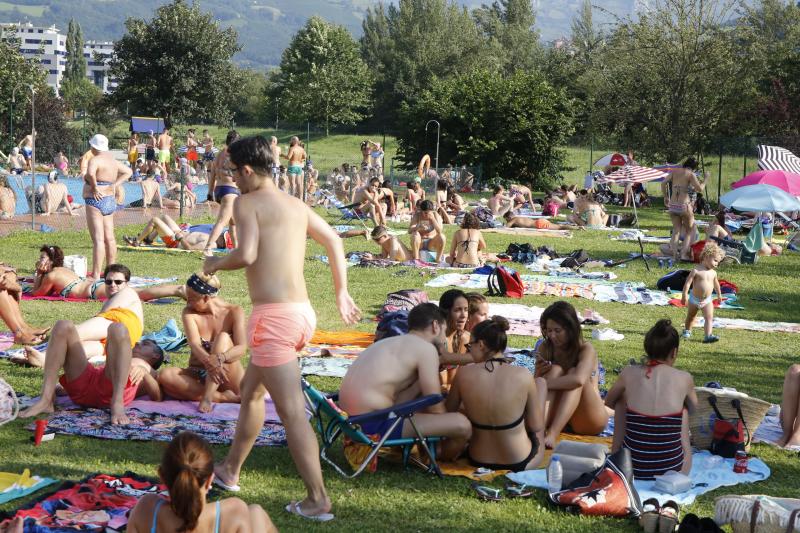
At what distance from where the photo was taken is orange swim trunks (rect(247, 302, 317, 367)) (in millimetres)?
4723

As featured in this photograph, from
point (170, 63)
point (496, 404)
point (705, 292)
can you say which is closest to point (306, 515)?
point (496, 404)

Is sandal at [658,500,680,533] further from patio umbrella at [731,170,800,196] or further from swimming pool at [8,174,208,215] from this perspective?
swimming pool at [8,174,208,215]

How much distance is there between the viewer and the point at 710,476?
5859 millimetres

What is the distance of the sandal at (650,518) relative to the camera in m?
4.83

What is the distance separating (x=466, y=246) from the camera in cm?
1544

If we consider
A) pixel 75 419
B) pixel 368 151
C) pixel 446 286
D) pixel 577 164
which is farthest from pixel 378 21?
pixel 75 419

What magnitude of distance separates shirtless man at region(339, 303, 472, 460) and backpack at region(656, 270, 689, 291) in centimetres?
895

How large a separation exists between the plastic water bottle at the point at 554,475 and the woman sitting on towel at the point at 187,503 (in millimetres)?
2083

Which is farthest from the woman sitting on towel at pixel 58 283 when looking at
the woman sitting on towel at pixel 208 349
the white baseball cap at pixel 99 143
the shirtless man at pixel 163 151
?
the shirtless man at pixel 163 151

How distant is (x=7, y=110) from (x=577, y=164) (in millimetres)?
24606

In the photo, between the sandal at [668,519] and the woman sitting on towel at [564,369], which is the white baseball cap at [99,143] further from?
the sandal at [668,519]

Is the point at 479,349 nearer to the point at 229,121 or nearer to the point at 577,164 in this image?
the point at 577,164

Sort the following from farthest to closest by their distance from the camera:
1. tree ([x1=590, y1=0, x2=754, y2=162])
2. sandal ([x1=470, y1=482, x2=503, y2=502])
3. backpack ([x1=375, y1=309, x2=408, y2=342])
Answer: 1. tree ([x1=590, y1=0, x2=754, y2=162])
2. backpack ([x1=375, y1=309, x2=408, y2=342])
3. sandal ([x1=470, y1=482, x2=503, y2=502])

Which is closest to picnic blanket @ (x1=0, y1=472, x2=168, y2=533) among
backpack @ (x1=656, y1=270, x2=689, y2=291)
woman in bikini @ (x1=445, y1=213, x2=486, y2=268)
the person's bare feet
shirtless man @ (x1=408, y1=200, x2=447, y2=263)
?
the person's bare feet
